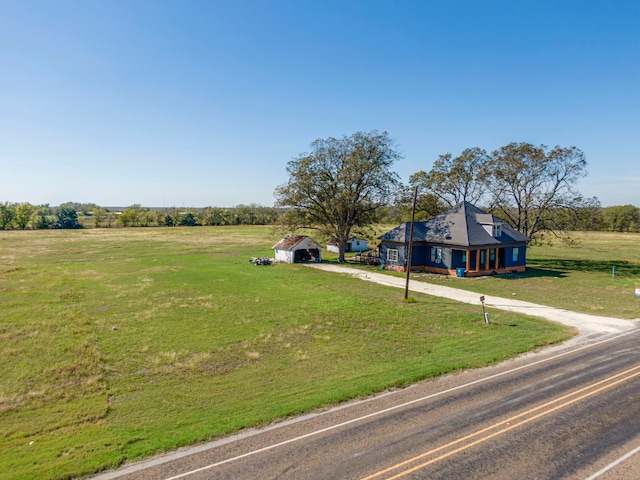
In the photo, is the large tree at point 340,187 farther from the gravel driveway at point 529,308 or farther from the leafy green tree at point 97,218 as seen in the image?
the leafy green tree at point 97,218

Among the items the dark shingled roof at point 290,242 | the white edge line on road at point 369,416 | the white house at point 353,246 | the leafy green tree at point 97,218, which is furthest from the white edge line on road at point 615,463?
the leafy green tree at point 97,218

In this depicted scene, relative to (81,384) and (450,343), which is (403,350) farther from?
(81,384)

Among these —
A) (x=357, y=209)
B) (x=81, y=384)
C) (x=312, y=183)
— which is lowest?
(x=81, y=384)

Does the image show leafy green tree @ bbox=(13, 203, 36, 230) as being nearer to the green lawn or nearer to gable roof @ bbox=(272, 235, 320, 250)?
the green lawn

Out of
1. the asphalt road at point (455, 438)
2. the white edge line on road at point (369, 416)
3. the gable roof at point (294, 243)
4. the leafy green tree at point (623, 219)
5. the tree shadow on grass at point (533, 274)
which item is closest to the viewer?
the asphalt road at point (455, 438)

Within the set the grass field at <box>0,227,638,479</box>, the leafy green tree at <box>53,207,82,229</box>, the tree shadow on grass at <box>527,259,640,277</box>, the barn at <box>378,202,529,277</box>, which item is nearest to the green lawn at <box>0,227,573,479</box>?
the grass field at <box>0,227,638,479</box>

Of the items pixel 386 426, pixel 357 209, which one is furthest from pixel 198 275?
pixel 386 426

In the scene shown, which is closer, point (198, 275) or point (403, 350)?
point (403, 350)
